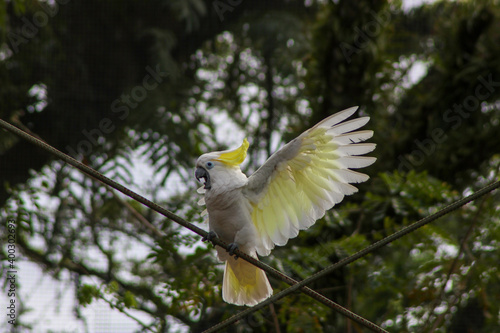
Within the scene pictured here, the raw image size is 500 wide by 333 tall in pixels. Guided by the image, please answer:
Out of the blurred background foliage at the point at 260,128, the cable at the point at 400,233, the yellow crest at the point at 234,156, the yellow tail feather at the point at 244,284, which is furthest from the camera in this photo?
the blurred background foliage at the point at 260,128

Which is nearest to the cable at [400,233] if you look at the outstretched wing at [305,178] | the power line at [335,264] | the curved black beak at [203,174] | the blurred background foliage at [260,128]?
the power line at [335,264]

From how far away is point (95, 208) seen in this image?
9.02ft

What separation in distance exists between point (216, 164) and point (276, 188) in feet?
0.50

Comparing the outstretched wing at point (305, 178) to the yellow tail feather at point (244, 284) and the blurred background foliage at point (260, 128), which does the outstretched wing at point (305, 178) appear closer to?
the yellow tail feather at point (244, 284)

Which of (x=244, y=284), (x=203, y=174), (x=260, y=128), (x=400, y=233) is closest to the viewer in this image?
(x=400, y=233)

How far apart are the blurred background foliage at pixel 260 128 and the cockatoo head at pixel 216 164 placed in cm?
53

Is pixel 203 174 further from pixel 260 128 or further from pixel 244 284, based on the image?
pixel 260 128

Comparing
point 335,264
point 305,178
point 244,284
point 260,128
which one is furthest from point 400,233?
point 260,128

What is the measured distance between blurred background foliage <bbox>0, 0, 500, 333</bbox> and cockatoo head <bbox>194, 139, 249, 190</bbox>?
53cm

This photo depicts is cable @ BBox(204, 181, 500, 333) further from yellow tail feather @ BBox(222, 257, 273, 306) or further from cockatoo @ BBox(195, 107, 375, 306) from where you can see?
yellow tail feather @ BBox(222, 257, 273, 306)

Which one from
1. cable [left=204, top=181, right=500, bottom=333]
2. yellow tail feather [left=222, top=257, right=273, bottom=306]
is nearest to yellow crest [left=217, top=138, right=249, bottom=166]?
yellow tail feather [left=222, top=257, right=273, bottom=306]

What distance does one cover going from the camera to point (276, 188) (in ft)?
4.40

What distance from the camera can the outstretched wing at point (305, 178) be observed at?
3.89 ft

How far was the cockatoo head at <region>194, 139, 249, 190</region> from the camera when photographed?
128cm
